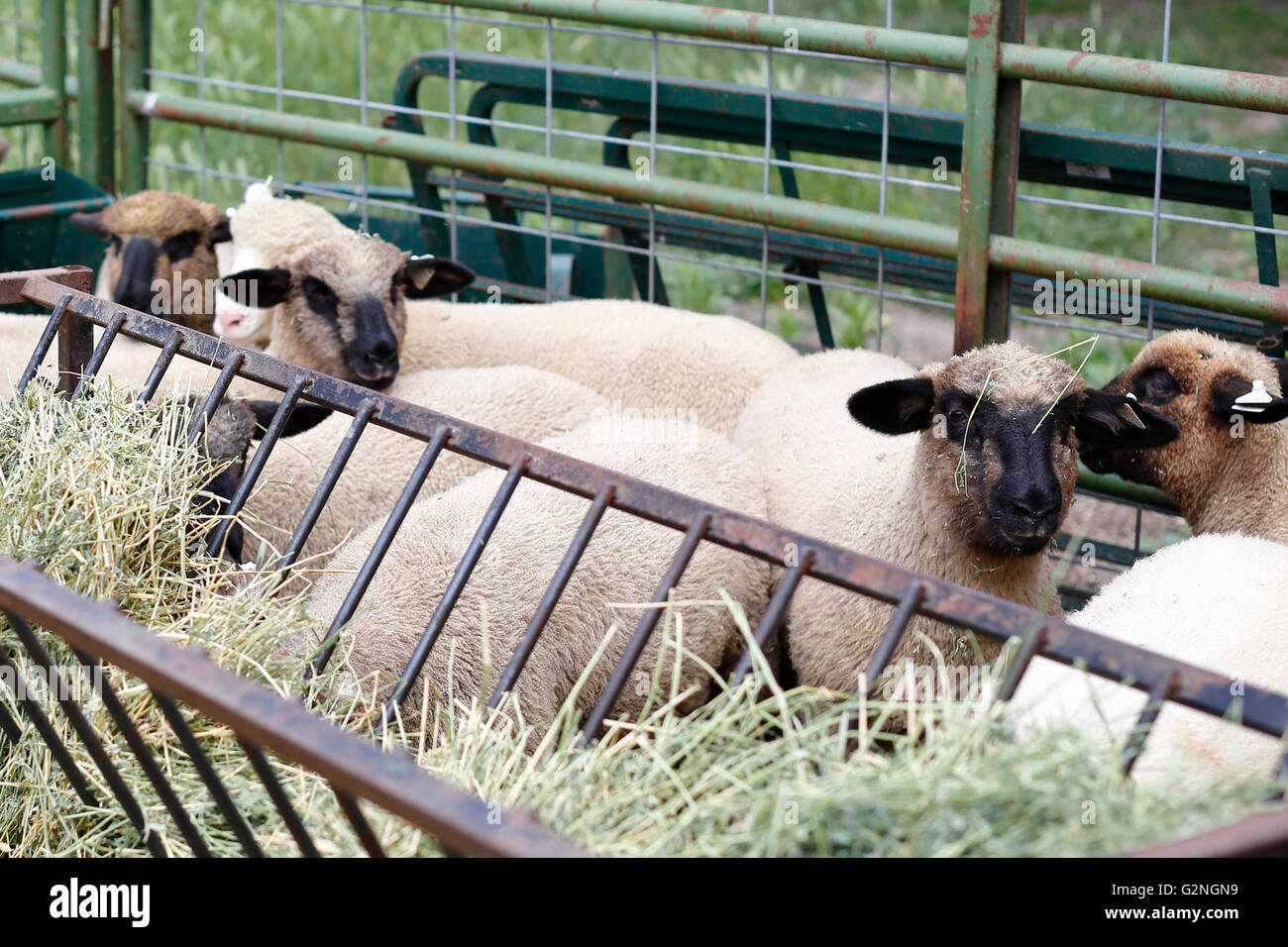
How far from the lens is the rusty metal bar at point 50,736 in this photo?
2.44 meters

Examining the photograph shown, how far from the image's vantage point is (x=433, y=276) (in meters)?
5.34

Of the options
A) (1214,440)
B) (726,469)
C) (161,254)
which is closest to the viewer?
(1214,440)

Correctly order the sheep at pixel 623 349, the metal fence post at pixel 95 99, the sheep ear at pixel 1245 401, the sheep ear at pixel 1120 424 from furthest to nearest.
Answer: the metal fence post at pixel 95 99
the sheep at pixel 623 349
the sheep ear at pixel 1245 401
the sheep ear at pixel 1120 424

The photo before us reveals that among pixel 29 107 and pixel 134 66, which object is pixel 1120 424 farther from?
pixel 29 107

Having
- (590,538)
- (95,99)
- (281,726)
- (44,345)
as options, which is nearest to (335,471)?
(590,538)

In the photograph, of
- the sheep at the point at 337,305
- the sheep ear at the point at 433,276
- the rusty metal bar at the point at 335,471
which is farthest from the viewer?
the sheep ear at the point at 433,276

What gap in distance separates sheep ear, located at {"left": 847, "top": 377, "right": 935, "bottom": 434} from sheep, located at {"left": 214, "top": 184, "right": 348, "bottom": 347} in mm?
2567

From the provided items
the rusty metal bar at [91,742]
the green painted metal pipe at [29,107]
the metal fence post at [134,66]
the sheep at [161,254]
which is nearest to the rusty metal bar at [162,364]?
the rusty metal bar at [91,742]

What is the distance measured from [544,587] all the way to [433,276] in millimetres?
2163

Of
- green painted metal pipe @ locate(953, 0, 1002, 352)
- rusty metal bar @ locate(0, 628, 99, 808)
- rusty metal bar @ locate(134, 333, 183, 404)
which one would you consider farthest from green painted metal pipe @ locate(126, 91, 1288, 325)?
rusty metal bar @ locate(0, 628, 99, 808)

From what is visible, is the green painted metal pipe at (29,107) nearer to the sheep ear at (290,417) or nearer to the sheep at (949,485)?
the sheep ear at (290,417)

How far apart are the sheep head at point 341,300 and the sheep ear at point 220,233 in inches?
22.8
